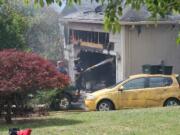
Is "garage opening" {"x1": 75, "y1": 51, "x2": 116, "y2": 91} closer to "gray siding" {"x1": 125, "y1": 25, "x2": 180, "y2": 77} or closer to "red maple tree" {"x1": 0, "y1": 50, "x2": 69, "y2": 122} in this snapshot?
"gray siding" {"x1": 125, "y1": 25, "x2": 180, "y2": 77}

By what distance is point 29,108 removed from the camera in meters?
14.1

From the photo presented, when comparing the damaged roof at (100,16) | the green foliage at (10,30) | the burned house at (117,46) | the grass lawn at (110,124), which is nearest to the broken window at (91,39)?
the burned house at (117,46)

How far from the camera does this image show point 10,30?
24250mm

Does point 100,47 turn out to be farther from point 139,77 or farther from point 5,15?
point 139,77

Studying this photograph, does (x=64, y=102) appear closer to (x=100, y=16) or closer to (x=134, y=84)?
(x=134, y=84)

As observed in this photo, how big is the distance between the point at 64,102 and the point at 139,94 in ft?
12.3

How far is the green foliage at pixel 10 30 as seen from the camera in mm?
24141

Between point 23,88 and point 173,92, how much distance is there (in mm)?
8560

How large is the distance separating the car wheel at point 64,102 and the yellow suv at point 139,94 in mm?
1983

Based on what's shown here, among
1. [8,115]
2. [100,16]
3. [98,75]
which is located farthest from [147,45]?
Result: [8,115]

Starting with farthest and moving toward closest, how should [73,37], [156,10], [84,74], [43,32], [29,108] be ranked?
[43,32] < [73,37] < [84,74] < [29,108] < [156,10]

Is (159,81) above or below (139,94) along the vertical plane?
above

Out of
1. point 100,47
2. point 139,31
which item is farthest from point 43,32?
point 139,31

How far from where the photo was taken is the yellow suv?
20375 mm
